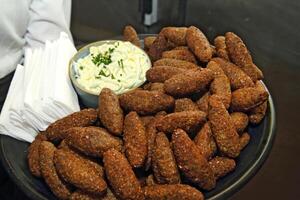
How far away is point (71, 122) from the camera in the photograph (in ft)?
2.30

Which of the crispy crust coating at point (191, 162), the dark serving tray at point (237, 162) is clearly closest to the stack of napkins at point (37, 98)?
the dark serving tray at point (237, 162)

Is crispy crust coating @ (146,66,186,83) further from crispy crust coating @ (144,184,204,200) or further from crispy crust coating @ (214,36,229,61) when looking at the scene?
crispy crust coating @ (144,184,204,200)

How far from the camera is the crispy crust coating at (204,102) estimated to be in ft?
2.29

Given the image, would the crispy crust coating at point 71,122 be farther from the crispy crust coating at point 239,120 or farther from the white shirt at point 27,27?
the white shirt at point 27,27

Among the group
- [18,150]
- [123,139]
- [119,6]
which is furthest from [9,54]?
[119,6]

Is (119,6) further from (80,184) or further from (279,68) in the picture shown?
(80,184)

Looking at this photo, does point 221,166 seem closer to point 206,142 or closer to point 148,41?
point 206,142

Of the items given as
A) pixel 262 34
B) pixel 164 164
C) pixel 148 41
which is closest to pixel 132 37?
pixel 148 41

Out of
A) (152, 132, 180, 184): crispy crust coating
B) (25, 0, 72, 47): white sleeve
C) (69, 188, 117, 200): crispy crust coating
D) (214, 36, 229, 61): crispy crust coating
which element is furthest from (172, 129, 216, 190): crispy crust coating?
(25, 0, 72, 47): white sleeve

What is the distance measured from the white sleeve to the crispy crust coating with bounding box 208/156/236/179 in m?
0.55

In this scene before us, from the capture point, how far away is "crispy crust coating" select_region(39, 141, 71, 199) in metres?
0.64

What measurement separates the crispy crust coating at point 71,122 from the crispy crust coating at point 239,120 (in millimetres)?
228

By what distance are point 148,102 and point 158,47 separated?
7.6 inches

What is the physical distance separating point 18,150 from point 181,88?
30cm
